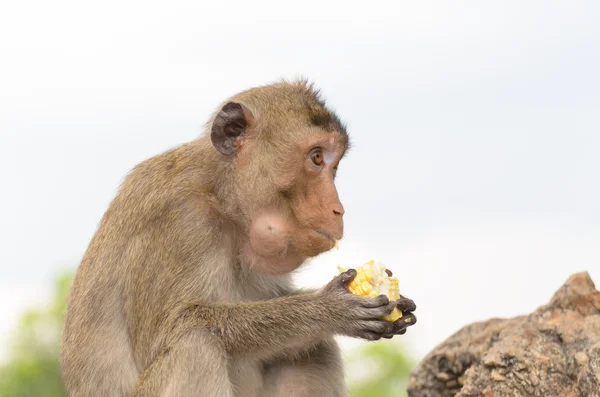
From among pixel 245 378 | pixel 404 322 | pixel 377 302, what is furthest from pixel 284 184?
pixel 245 378

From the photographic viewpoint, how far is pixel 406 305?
6.19m

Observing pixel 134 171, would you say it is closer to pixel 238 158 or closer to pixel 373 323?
pixel 238 158

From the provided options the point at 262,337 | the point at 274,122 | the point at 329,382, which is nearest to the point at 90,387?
the point at 262,337

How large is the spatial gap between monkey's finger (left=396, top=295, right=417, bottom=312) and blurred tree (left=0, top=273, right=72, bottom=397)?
11.5 metres

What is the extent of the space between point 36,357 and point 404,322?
1214 centimetres

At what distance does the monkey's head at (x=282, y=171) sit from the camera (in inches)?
241

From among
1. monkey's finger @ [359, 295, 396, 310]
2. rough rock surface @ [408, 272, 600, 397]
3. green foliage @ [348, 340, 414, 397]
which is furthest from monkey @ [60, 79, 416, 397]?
green foliage @ [348, 340, 414, 397]

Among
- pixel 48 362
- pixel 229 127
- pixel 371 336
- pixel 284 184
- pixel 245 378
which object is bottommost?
pixel 48 362

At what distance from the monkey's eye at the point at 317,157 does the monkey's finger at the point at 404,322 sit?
1284mm

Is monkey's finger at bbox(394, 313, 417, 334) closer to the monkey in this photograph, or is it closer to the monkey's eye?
the monkey

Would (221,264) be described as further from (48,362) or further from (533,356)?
(48,362)

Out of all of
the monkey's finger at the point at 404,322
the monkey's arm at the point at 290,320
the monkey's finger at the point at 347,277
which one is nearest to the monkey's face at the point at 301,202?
the monkey's finger at the point at 347,277

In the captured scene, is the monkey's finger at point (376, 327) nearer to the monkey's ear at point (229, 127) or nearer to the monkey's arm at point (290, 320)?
the monkey's arm at point (290, 320)

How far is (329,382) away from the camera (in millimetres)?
7145
